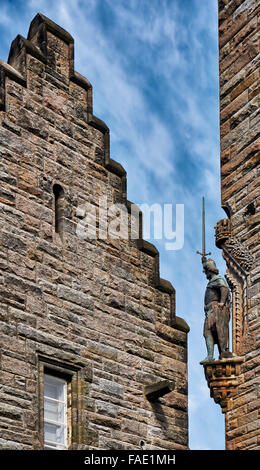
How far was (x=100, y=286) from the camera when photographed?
21875mm

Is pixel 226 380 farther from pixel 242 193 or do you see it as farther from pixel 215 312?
pixel 242 193

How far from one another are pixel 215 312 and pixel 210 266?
90 centimetres

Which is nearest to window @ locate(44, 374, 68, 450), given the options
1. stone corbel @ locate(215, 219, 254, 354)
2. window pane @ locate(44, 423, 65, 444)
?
window pane @ locate(44, 423, 65, 444)

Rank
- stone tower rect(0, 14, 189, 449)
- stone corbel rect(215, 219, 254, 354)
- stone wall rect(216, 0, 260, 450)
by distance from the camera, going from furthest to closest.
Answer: stone corbel rect(215, 219, 254, 354) → stone wall rect(216, 0, 260, 450) → stone tower rect(0, 14, 189, 449)

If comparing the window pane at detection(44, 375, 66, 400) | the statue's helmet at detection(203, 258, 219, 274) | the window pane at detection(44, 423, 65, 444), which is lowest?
the window pane at detection(44, 423, 65, 444)

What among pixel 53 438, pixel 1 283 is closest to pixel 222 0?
pixel 1 283

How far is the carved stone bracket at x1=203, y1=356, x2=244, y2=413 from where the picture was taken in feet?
68.3

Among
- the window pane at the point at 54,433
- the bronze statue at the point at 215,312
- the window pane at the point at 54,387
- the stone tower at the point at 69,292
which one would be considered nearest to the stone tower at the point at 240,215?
the bronze statue at the point at 215,312

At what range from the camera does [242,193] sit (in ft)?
71.8

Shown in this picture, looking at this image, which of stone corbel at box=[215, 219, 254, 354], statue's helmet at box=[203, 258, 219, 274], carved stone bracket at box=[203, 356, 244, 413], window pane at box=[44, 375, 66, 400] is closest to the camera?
window pane at box=[44, 375, 66, 400]

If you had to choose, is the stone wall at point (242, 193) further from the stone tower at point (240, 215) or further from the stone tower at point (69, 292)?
the stone tower at point (69, 292)

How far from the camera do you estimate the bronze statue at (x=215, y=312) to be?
21.2m

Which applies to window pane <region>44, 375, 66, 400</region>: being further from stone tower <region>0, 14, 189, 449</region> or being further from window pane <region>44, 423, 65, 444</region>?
window pane <region>44, 423, 65, 444</region>

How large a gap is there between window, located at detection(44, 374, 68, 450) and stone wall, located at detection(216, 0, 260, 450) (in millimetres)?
2685
